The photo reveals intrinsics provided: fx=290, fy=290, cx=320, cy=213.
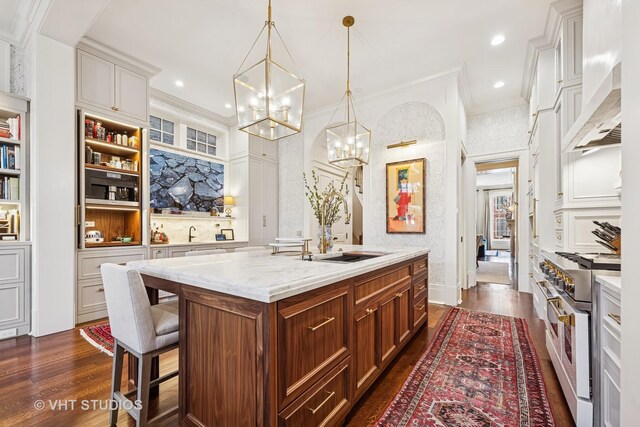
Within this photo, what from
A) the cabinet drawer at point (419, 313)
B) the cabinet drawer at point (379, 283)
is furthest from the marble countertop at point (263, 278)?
the cabinet drawer at point (419, 313)

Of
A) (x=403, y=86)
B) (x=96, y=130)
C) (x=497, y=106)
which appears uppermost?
(x=403, y=86)

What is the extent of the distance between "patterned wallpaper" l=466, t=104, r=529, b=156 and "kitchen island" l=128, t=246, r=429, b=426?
461 centimetres

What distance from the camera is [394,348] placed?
88.8 inches

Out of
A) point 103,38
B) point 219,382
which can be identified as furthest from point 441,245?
point 103,38

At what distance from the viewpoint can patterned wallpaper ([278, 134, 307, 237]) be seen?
596cm

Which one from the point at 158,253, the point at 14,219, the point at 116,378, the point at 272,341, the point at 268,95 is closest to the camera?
the point at 272,341

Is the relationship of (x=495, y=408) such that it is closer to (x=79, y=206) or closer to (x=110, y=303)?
(x=110, y=303)

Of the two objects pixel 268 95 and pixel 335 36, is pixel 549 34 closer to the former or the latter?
pixel 335 36

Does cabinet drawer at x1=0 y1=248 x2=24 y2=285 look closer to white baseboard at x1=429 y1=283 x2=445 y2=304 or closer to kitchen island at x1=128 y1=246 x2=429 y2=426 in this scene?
kitchen island at x1=128 y1=246 x2=429 y2=426

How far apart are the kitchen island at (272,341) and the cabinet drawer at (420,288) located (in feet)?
3.52

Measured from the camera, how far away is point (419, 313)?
9.70ft

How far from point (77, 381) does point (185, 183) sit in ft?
12.1

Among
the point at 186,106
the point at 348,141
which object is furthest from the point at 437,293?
the point at 186,106

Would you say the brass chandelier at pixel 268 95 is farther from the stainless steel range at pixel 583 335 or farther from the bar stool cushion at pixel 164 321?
the stainless steel range at pixel 583 335
